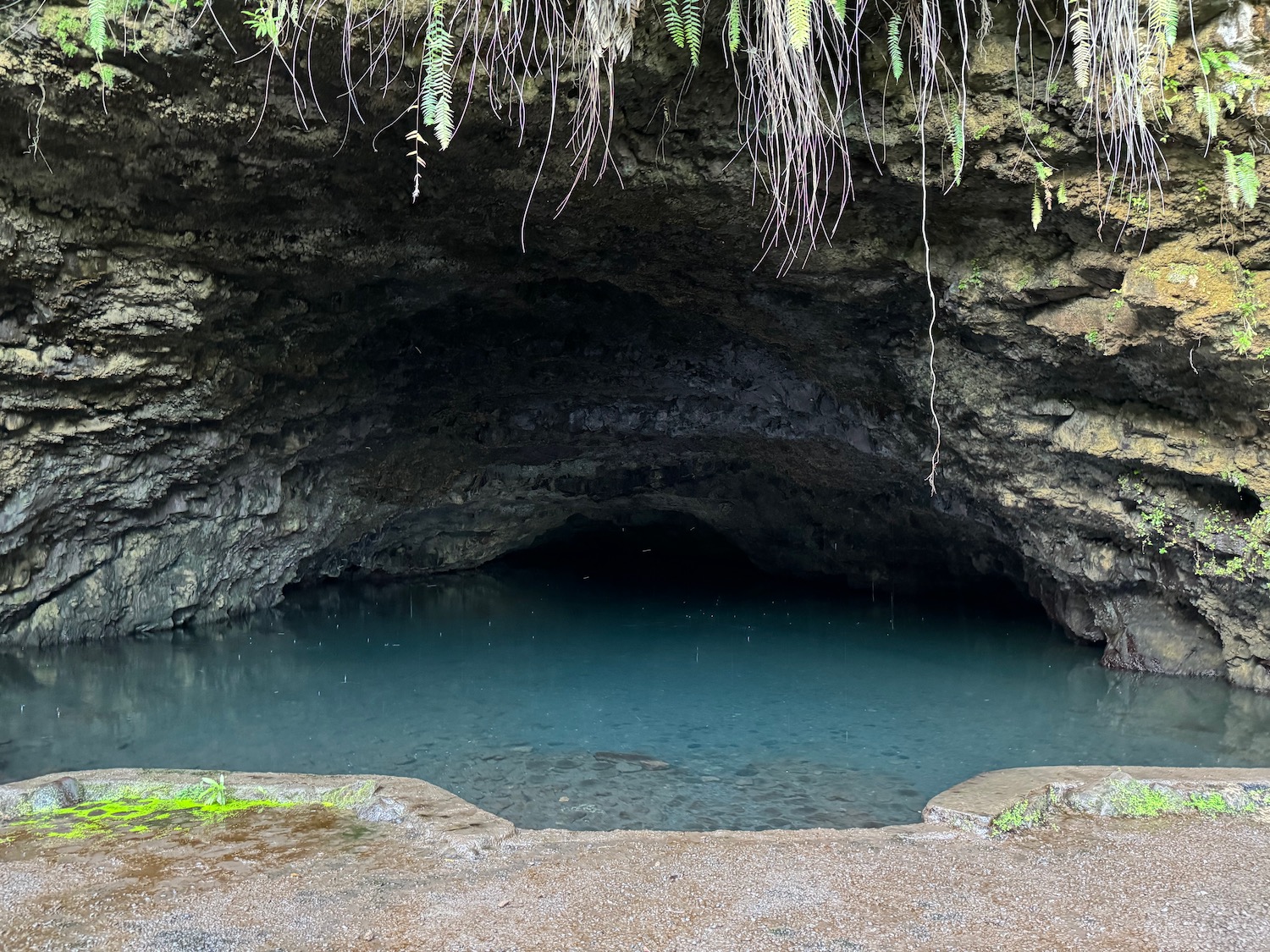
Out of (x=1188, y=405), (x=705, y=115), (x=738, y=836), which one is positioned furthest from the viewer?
(x=1188, y=405)

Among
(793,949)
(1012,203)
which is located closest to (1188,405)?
(1012,203)

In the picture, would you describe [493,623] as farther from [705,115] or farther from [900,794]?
[705,115]

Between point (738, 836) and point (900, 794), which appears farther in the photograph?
point (900, 794)

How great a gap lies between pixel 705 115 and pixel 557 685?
5.40 metres

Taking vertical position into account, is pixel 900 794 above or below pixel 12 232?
below

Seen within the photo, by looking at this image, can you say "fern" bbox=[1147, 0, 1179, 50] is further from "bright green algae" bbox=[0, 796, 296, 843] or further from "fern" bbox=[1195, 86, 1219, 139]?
"bright green algae" bbox=[0, 796, 296, 843]

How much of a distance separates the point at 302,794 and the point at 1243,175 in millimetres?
5693

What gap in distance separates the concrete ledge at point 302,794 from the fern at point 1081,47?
4.43 m

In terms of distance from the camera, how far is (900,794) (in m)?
5.39

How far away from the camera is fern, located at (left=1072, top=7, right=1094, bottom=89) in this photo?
4211mm

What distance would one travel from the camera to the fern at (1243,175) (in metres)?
4.47

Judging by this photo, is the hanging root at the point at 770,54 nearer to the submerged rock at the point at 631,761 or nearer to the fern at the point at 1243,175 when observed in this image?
the fern at the point at 1243,175

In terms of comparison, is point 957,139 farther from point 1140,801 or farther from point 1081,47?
point 1140,801

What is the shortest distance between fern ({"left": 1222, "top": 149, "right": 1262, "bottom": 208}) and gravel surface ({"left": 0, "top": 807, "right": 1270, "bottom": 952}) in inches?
119
